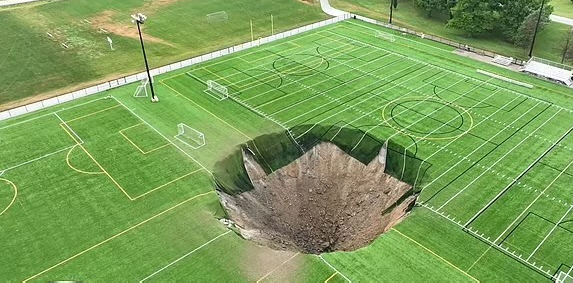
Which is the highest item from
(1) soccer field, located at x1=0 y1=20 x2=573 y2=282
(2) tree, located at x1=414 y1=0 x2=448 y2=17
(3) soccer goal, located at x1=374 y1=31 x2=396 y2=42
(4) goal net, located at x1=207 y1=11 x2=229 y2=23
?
(2) tree, located at x1=414 y1=0 x2=448 y2=17

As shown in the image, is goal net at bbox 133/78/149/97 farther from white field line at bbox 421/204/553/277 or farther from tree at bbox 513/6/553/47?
tree at bbox 513/6/553/47

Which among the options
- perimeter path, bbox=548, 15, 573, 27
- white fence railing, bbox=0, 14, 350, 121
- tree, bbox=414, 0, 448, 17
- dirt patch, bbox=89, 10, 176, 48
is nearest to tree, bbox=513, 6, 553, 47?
perimeter path, bbox=548, 15, 573, 27

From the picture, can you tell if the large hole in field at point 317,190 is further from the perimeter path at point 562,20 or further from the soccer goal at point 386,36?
the perimeter path at point 562,20

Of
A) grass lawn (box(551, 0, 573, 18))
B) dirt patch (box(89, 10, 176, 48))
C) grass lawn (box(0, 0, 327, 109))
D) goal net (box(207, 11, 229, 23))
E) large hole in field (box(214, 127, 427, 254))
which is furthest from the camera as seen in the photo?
grass lawn (box(551, 0, 573, 18))

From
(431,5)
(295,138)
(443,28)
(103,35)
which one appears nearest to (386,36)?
(443,28)

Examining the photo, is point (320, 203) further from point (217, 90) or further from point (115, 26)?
point (115, 26)
